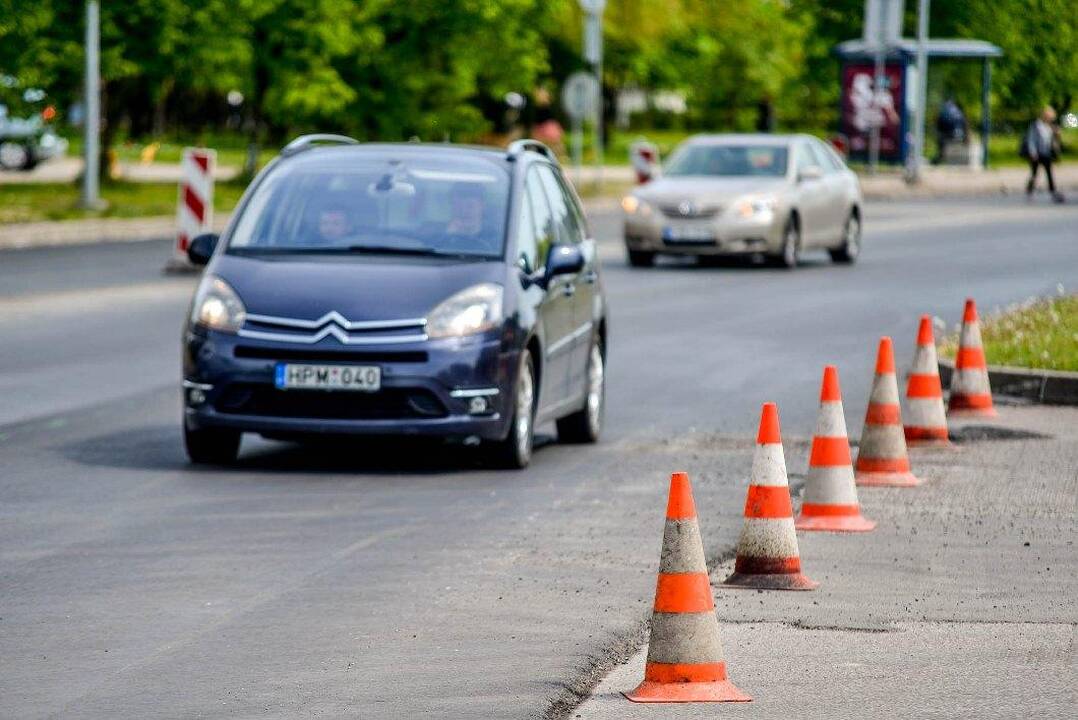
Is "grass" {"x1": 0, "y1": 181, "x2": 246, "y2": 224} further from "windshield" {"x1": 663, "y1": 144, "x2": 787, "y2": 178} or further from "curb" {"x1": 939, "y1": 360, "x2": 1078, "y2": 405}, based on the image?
"curb" {"x1": 939, "y1": 360, "x2": 1078, "y2": 405}

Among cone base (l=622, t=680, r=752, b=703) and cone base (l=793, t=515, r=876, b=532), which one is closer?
cone base (l=622, t=680, r=752, b=703)

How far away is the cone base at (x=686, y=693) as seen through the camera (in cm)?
657

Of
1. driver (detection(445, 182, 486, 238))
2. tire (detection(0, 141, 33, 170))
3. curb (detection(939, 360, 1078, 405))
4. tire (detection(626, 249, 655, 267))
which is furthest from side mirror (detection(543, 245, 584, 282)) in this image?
tire (detection(0, 141, 33, 170))

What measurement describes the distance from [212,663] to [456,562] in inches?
79.1

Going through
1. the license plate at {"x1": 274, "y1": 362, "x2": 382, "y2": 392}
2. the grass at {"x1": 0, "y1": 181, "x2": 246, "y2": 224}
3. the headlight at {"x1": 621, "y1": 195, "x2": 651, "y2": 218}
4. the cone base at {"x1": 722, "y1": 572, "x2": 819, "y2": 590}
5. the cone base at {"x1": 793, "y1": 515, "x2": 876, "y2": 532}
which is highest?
the license plate at {"x1": 274, "y1": 362, "x2": 382, "y2": 392}

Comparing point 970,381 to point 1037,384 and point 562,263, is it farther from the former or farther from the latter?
point 562,263

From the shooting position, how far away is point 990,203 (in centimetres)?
4741

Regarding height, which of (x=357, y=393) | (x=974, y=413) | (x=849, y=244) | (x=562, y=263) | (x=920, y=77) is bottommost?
(x=849, y=244)

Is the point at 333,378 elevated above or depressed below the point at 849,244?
above

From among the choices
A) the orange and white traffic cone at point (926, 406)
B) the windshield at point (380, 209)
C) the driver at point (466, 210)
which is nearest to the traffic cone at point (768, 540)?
the windshield at point (380, 209)

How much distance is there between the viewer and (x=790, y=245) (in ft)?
93.6

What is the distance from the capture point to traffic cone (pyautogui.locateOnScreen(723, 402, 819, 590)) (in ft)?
26.9

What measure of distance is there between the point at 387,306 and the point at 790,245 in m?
17.6

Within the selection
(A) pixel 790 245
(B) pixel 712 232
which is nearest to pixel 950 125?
(A) pixel 790 245
